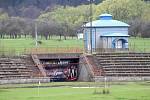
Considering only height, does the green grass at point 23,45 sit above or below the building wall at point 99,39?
below

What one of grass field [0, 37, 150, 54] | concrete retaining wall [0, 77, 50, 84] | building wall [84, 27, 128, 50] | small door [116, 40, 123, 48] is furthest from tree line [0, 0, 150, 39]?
concrete retaining wall [0, 77, 50, 84]

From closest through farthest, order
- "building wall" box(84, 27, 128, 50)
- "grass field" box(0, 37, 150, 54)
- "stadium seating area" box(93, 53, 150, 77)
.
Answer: "stadium seating area" box(93, 53, 150, 77) → "building wall" box(84, 27, 128, 50) → "grass field" box(0, 37, 150, 54)

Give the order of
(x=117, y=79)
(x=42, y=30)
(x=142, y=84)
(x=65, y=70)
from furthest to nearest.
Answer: (x=42, y=30)
(x=65, y=70)
(x=117, y=79)
(x=142, y=84)

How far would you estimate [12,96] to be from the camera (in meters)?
45.0

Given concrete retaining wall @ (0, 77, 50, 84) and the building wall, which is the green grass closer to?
the building wall

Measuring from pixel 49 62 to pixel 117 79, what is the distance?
989 centimetres

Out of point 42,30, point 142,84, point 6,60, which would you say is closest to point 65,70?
point 6,60

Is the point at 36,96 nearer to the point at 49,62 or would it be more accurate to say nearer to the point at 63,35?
the point at 49,62

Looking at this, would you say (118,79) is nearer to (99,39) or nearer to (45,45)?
(99,39)

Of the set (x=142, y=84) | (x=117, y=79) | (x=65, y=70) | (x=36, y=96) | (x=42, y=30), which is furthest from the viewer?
(x=42, y=30)

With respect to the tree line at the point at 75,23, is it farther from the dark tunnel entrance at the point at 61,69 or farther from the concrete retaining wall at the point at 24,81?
the concrete retaining wall at the point at 24,81

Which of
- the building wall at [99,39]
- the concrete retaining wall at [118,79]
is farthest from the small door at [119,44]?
the concrete retaining wall at [118,79]

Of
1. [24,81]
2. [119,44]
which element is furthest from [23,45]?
[24,81]

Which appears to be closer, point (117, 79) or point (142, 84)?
point (142, 84)
